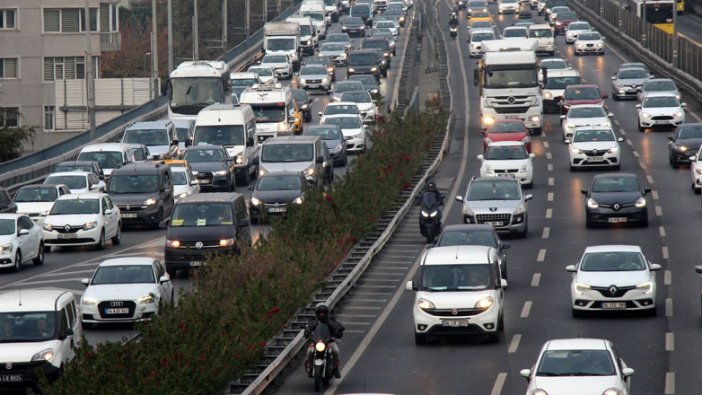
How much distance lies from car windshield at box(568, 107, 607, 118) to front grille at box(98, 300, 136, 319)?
106ft

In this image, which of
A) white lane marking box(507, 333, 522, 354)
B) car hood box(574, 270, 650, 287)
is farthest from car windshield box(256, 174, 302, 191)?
white lane marking box(507, 333, 522, 354)

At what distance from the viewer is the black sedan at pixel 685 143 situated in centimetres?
5478

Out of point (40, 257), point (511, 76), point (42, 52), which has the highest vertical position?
point (511, 76)

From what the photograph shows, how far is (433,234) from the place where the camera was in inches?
1686

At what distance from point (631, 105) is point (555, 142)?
1161 cm

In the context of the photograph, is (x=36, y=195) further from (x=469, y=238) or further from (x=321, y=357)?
(x=321, y=357)

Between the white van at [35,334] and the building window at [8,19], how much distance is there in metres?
81.2

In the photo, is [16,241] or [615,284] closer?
[615,284]

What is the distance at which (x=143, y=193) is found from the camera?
47469mm

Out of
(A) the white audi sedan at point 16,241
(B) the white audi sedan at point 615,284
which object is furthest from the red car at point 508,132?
(B) the white audi sedan at point 615,284

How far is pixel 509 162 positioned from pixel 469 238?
1510cm

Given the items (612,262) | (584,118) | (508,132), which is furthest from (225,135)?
(612,262)

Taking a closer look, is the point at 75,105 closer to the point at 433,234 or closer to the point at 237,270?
the point at 433,234

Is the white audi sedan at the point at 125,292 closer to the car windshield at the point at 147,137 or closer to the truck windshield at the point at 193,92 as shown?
the car windshield at the point at 147,137
